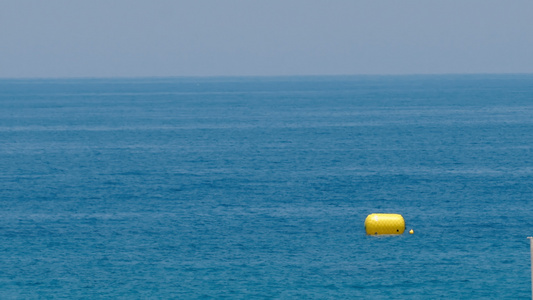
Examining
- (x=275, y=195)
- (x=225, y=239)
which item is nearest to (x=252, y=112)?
(x=275, y=195)

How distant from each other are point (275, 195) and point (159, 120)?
99.6 metres

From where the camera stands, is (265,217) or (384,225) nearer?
(384,225)

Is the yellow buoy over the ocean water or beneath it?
over

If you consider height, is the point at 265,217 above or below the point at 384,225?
below

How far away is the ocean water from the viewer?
4654 cm

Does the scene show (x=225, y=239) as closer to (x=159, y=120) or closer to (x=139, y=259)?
(x=139, y=259)

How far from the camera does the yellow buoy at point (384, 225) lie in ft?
188

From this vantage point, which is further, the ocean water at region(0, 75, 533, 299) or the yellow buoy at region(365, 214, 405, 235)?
the yellow buoy at region(365, 214, 405, 235)

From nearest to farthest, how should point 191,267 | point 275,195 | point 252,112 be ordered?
point 191,267
point 275,195
point 252,112

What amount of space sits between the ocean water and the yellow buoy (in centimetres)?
78

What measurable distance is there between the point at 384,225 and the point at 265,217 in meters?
9.93

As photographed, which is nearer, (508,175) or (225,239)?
(225,239)

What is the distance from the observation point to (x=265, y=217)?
63.1 m

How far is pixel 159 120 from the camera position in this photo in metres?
170
